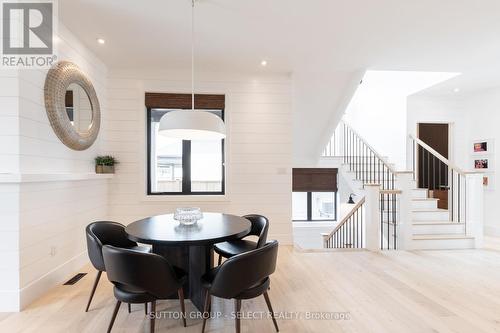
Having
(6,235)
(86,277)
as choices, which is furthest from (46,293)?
(6,235)

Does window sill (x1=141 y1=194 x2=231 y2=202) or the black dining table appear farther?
window sill (x1=141 y1=194 x2=231 y2=202)

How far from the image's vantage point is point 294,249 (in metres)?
4.37

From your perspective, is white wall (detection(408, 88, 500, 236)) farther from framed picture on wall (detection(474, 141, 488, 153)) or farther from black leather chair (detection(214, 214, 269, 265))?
black leather chair (detection(214, 214, 269, 265))

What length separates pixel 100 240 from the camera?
2.67m

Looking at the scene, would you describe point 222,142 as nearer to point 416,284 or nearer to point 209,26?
point 209,26

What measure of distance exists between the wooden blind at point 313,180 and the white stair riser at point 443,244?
2.79 meters

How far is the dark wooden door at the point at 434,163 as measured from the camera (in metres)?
6.26

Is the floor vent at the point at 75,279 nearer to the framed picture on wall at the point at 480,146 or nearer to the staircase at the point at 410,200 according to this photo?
the staircase at the point at 410,200

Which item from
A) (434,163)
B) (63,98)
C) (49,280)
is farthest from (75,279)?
(434,163)

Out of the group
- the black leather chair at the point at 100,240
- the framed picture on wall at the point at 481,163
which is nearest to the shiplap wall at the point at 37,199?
the black leather chair at the point at 100,240

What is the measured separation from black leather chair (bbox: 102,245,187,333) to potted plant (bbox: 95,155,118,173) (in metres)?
2.46

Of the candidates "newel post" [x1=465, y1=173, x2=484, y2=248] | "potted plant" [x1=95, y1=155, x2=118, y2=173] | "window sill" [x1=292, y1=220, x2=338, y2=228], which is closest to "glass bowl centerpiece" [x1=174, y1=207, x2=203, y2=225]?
"potted plant" [x1=95, y1=155, x2=118, y2=173]

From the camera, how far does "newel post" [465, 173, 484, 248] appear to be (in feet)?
14.8

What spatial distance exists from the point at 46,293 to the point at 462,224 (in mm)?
6035
